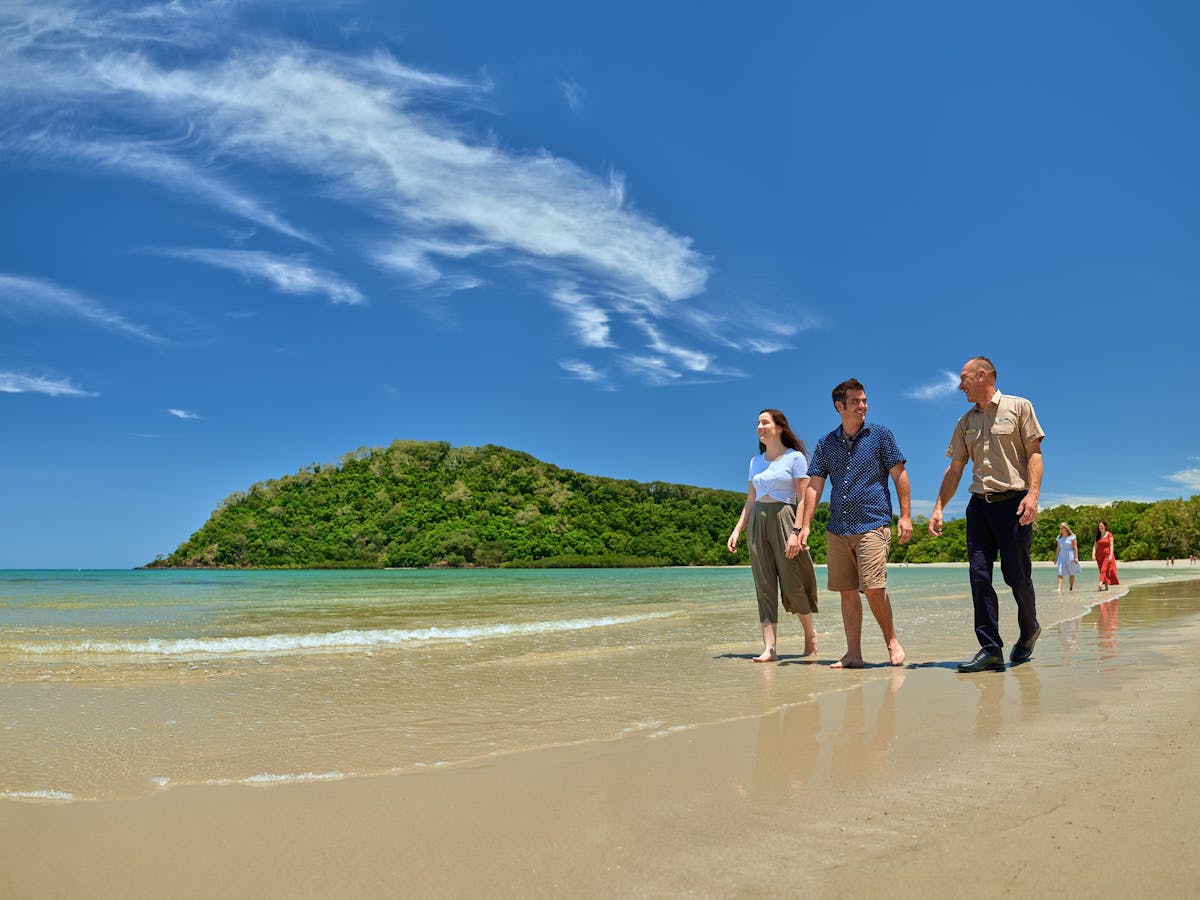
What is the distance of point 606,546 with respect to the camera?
3524 inches

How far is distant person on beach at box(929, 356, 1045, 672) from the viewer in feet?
17.5

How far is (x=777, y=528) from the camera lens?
648 cm

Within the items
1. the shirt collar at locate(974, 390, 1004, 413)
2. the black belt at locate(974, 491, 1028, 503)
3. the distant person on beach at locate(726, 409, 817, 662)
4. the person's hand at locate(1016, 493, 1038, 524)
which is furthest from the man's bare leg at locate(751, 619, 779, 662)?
the shirt collar at locate(974, 390, 1004, 413)

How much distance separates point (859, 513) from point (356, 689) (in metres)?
3.65

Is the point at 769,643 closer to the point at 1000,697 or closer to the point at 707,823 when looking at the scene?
the point at 1000,697

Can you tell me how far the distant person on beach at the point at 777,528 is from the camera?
6.36 m

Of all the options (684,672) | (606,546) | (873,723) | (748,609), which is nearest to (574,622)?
(748,609)

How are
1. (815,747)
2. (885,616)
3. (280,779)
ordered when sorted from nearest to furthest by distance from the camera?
(280,779), (815,747), (885,616)

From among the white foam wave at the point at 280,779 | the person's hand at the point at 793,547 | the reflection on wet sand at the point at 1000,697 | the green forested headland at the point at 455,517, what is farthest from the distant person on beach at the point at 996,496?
the green forested headland at the point at 455,517

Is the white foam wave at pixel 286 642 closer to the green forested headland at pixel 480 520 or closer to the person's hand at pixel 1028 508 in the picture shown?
the person's hand at pixel 1028 508

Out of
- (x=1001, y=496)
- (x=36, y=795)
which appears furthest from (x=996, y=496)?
(x=36, y=795)

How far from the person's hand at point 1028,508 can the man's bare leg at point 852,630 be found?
120 centimetres

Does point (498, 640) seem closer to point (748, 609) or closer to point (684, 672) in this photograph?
point (684, 672)

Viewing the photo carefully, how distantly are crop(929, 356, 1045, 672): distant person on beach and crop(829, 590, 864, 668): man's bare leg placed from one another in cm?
68
